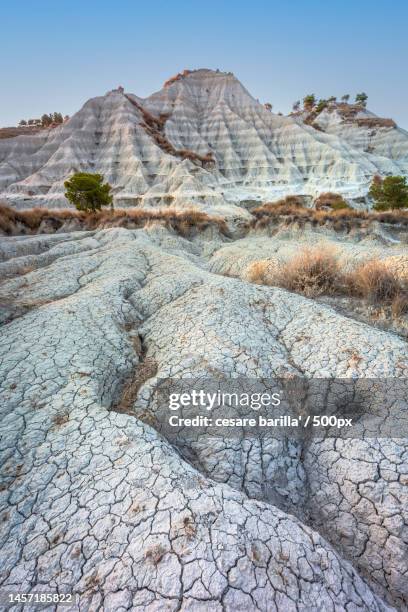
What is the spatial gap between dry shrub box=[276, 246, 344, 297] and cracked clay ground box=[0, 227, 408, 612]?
1116 millimetres

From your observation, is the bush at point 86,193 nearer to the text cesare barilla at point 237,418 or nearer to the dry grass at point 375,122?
the text cesare barilla at point 237,418

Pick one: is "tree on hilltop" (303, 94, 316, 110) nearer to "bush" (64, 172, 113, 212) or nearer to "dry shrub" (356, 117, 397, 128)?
"dry shrub" (356, 117, 397, 128)

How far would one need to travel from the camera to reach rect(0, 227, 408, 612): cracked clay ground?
1487 mm

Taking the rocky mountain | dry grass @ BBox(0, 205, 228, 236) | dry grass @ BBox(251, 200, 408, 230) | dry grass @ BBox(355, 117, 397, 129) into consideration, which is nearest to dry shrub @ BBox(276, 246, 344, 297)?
dry grass @ BBox(251, 200, 408, 230)

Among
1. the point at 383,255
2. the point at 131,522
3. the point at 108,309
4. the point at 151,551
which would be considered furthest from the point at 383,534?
the point at 383,255

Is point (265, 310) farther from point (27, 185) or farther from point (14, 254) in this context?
point (27, 185)

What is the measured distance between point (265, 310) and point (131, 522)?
10.6 ft

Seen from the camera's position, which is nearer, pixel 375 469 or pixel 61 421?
pixel 375 469

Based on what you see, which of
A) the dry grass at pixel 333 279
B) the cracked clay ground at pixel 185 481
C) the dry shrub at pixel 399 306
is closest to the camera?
the cracked clay ground at pixel 185 481

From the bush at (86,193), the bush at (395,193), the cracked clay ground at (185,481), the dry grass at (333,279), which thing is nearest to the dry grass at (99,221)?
the dry grass at (333,279)

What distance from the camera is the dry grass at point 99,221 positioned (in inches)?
430

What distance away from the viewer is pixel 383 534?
190cm

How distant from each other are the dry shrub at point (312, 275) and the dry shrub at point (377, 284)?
38 centimetres

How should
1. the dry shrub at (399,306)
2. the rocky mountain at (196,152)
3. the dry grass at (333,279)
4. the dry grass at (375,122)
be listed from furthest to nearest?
the dry grass at (375,122) < the rocky mountain at (196,152) < the dry grass at (333,279) < the dry shrub at (399,306)
